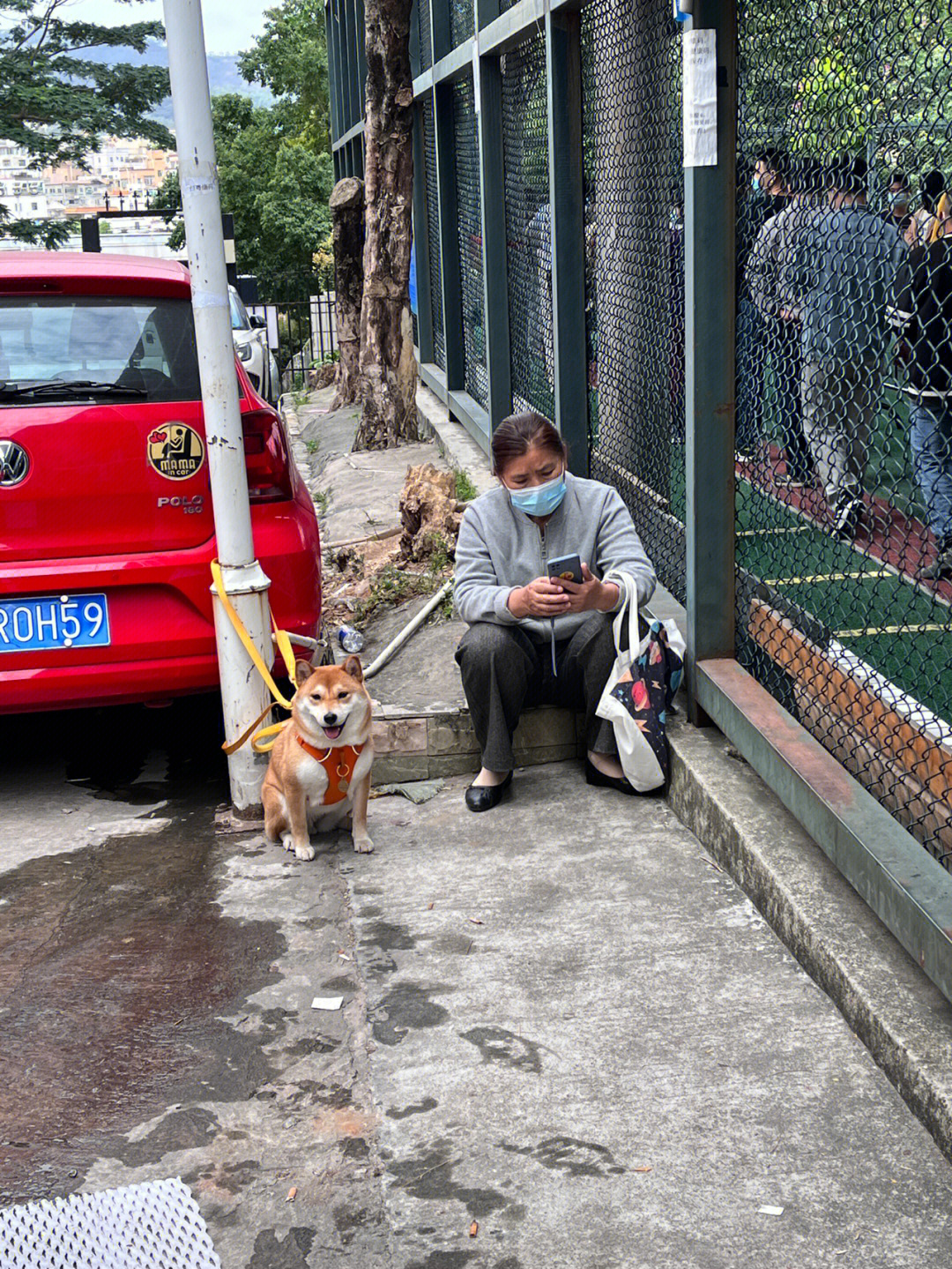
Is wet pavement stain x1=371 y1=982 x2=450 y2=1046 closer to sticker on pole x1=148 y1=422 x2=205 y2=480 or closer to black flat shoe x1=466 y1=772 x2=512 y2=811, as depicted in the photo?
black flat shoe x1=466 y1=772 x2=512 y2=811

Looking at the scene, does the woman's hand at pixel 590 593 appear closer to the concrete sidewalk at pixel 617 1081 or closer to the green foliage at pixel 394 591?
the concrete sidewalk at pixel 617 1081

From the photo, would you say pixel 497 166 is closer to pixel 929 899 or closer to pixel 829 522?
pixel 829 522

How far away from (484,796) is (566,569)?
32.1 inches

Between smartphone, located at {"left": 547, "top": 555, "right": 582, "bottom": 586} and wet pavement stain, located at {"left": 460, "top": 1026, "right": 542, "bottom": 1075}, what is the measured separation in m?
1.54

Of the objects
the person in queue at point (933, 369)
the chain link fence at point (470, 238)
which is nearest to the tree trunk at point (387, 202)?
the chain link fence at point (470, 238)

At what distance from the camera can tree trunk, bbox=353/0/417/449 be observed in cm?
1041

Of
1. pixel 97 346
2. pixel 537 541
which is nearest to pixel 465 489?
pixel 537 541

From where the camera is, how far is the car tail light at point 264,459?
470cm

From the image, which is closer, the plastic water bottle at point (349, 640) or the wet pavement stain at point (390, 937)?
the wet pavement stain at point (390, 937)

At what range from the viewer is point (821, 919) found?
3.23m

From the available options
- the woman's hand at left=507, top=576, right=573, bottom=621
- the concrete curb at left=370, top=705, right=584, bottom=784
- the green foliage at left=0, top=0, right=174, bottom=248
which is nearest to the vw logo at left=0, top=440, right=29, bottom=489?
the concrete curb at left=370, top=705, right=584, bottom=784

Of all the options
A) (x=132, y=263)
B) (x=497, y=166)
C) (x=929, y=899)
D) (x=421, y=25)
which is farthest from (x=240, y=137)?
(x=929, y=899)

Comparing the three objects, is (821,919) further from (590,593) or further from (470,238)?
(470,238)

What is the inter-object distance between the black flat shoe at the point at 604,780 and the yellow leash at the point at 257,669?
1.02 m
